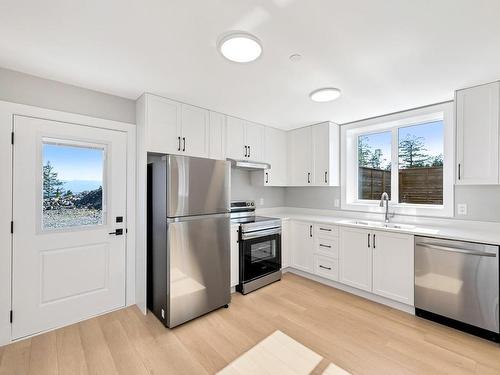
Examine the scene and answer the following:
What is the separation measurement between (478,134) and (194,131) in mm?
3052

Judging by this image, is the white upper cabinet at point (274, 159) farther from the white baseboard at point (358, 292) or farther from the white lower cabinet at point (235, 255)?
the white baseboard at point (358, 292)

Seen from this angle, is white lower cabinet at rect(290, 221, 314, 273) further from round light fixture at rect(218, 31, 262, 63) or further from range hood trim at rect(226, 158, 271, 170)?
round light fixture at rect(218, 31, 262, 63)

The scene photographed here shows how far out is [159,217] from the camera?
8.07 feet

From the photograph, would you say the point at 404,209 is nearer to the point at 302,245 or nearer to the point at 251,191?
the point at 302,245

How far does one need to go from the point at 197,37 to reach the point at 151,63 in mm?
573

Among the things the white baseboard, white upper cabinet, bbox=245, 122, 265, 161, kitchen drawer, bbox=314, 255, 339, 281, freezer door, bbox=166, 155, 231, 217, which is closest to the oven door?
the white baseboard

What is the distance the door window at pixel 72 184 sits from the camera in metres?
2.29

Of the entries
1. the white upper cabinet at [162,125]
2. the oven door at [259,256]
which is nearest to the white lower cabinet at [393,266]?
the oven door at [259,256]

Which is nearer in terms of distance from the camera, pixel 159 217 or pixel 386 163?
pixel 159 217

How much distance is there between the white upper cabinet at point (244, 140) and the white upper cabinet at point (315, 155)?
690mm

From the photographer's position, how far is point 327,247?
333 cm

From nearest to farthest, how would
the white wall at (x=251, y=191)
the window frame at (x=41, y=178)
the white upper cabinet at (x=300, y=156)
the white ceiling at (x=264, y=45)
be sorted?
the white ceiling at (x=264, y=45) → the window frame at (x=41, y=178) → the white wall at (x=251, y=191) → the white upper cabinet at (x=300, y=156)

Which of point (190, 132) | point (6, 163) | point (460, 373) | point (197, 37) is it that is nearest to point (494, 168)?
point (460, 373)

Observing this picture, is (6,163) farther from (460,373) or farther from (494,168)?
(494,168)
